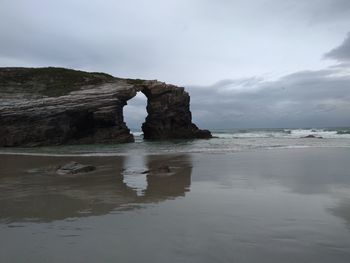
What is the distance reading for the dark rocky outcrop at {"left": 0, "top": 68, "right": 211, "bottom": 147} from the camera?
3650cm

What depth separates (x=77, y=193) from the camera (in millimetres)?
8359

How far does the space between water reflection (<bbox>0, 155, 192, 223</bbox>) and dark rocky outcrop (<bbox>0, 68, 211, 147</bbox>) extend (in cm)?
2586

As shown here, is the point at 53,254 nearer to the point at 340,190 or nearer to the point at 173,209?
→ the point at 173,209

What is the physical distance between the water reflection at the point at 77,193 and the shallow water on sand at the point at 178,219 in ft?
0.07

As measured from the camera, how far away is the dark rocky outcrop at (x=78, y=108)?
120ft

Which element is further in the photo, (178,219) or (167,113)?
(167,113)

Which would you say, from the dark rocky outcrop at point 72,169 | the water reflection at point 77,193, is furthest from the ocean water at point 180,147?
the water reflection at point 77,193

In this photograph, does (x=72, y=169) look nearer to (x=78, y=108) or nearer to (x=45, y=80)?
(x=78, y=108)

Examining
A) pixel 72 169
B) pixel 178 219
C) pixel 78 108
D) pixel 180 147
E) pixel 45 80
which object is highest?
pixel 45 80

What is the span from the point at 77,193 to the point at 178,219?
3.43m

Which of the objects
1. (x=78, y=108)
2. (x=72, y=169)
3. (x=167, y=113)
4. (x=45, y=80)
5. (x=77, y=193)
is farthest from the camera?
(x=167, y=113)

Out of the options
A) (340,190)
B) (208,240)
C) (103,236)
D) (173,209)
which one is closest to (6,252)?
(103,236)

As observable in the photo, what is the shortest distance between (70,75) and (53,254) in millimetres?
43469

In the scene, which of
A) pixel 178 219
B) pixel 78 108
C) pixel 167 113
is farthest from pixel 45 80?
pixel 178 219
